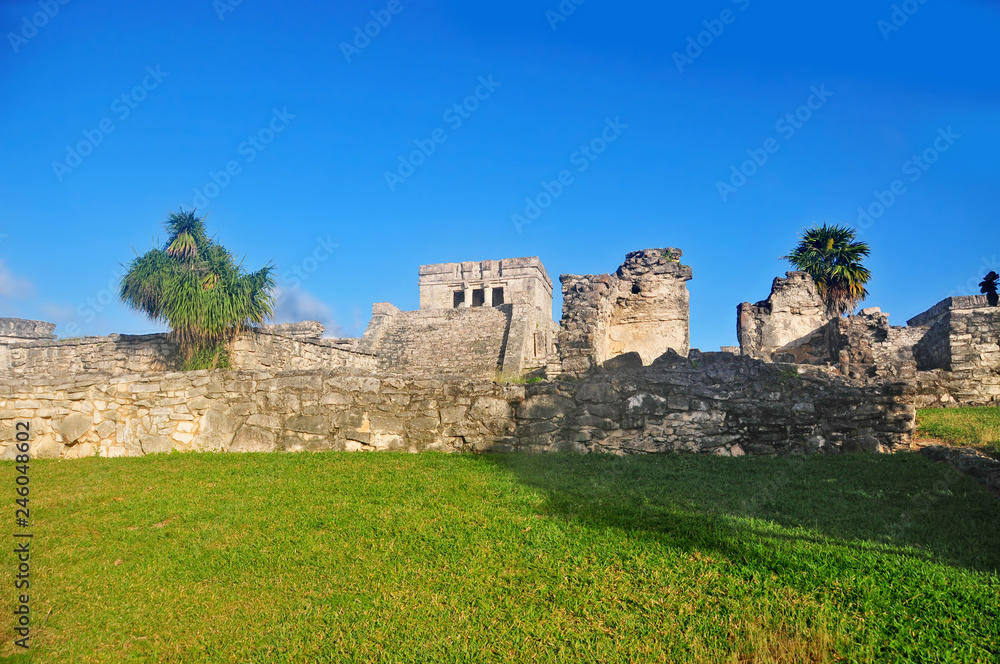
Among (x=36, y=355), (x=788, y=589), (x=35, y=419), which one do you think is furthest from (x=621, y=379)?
(x=36, y=355)

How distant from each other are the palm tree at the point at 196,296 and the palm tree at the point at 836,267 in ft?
59.7

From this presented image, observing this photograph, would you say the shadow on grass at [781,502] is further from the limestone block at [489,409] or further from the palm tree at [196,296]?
the palm tree at [196,296]

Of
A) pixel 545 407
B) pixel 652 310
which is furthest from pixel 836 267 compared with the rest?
pixel 545 407

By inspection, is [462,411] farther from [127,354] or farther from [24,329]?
[24,329]

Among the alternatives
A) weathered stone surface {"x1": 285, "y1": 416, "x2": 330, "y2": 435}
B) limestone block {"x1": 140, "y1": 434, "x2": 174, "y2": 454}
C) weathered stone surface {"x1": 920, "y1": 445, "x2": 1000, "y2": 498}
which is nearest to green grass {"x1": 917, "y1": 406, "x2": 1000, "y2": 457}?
weathered stone surface {"x1": 920, "y1": 445, "x2": 1000, "y2": 498}

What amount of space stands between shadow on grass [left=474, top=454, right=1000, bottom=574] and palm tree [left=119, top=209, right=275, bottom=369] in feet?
36.1

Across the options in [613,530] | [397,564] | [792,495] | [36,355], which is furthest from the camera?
[36,355]

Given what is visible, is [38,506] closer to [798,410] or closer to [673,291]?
[798,410]

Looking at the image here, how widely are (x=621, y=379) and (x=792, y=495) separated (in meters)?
2.39

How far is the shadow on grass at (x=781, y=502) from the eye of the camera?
3914mm

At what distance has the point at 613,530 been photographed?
427cm

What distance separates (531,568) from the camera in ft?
12.5

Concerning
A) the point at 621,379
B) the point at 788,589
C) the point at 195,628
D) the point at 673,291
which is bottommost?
the point at 195,628

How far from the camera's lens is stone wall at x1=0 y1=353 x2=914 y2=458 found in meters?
6.62
